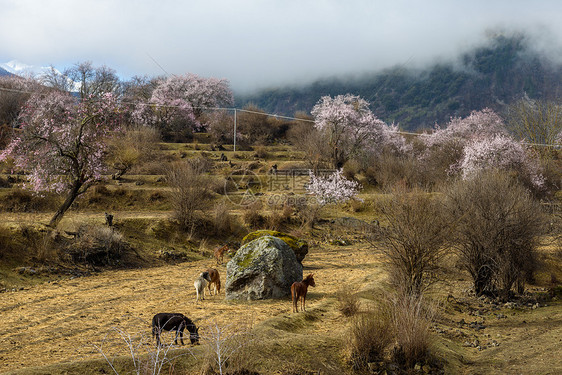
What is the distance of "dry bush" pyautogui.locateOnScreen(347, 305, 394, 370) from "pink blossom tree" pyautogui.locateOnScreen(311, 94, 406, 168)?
3000 cm

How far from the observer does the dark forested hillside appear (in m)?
116

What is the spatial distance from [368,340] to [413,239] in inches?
146

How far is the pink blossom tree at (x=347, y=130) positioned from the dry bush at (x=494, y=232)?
78.3 feet

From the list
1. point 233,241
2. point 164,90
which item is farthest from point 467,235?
point 164,90

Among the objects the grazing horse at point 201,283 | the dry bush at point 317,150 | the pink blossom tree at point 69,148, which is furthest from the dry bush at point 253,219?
the dry bush at point 317,150

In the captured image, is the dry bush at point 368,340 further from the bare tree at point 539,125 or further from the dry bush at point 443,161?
the bare tree at point 539,125

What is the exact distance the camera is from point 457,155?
34938mm

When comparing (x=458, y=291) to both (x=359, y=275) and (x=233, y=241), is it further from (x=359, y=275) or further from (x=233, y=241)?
(x=233, y=241)

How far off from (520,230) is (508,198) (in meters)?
0.94

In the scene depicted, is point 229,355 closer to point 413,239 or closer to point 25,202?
point 413,239

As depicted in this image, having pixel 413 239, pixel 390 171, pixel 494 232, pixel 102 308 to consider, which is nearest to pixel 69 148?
pixel 102 308

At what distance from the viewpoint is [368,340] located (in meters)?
6.60

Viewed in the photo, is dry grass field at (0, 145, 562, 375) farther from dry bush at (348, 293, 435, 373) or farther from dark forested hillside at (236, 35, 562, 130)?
dark forested hillside at (236, 35, 562, 130)

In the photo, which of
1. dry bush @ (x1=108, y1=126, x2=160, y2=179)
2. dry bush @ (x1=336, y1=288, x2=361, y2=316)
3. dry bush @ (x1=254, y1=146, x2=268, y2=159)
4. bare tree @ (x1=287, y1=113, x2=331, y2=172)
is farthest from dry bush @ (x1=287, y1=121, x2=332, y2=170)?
dry bush @ (x1=336, y1=288, x2=361, y2=316)
